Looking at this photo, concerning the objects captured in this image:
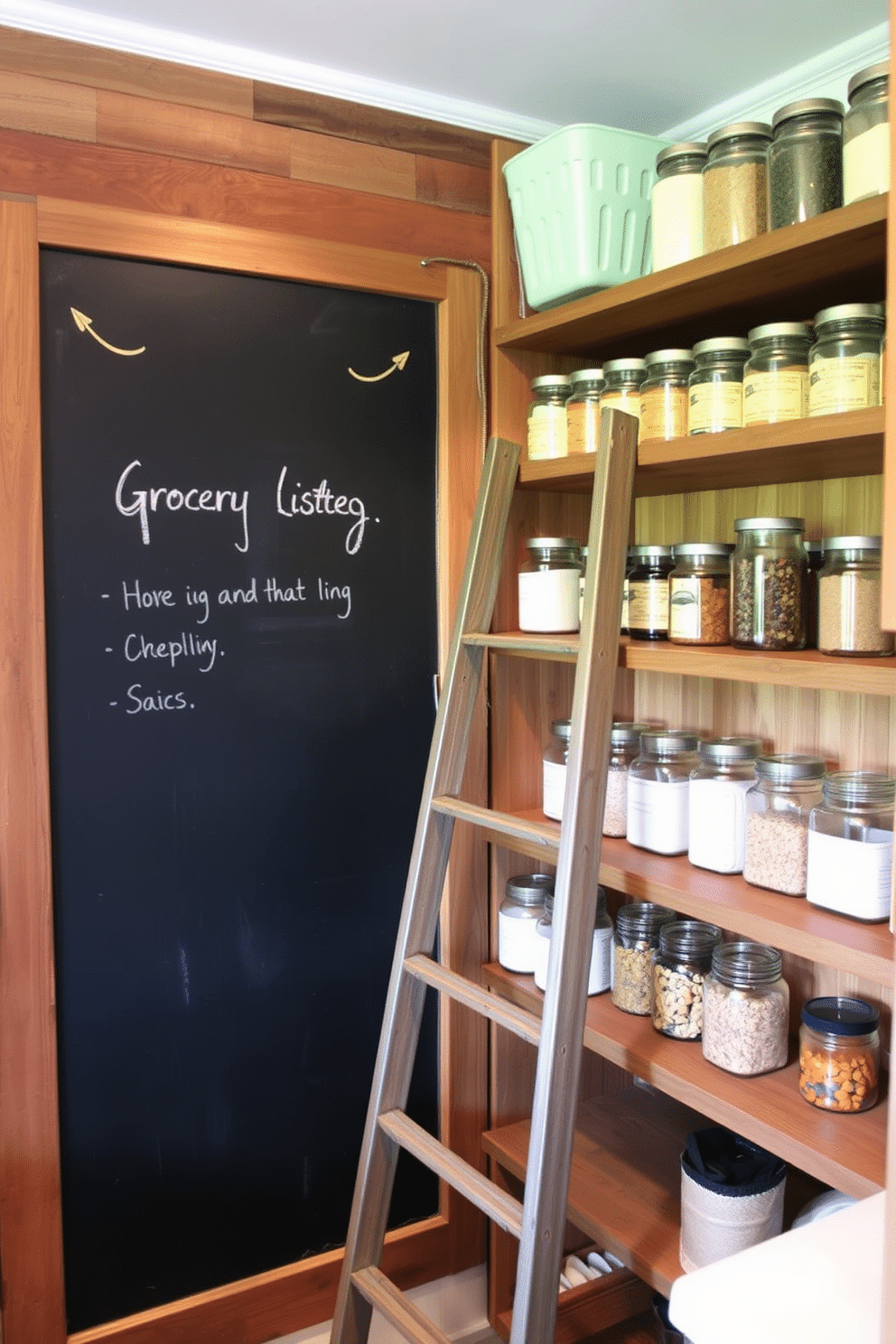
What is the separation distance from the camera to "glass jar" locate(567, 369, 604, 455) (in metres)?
1.87

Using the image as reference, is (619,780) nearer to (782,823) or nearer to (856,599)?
(782,823)

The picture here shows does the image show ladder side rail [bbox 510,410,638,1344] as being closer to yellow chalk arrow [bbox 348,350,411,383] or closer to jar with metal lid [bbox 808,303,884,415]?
jar with metal lid [bbox 808,303,884,415]

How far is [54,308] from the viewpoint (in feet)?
5.65

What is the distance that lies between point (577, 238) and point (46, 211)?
2.76 feet

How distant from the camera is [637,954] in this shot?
1.87 m

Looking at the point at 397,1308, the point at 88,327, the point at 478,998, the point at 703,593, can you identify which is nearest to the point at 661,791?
the point at 703,593

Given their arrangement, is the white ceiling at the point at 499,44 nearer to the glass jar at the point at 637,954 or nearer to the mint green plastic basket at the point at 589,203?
the mint green plastic basket at the point at 589,203

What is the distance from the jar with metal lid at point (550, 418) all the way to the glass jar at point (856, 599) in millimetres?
592

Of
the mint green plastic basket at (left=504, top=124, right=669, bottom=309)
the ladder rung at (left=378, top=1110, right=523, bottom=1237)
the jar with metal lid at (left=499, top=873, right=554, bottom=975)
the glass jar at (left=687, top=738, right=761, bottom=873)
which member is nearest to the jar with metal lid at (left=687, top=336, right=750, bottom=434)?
the mint green plastic basket at (left=504, top=124, right=669, bottom=309)

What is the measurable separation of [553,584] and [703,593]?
1.01ft

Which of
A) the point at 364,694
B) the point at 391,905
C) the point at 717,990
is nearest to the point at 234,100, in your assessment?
the point at 364,694

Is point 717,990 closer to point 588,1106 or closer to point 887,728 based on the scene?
point 887,728

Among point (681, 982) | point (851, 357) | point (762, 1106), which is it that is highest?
point (851, 357)

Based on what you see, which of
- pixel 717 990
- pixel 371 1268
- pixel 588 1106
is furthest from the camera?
pixel 588 1106
